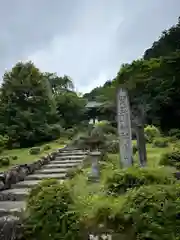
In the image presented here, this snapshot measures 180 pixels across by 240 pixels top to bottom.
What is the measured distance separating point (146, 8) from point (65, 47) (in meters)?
3.18

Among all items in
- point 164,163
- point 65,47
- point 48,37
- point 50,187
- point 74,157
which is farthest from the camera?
point 74,157

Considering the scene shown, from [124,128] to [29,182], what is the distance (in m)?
3.01

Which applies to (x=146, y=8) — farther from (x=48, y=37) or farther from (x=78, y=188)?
(x=78, y=188)

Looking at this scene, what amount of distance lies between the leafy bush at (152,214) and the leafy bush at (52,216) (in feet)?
1.92

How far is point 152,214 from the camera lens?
2.34 m

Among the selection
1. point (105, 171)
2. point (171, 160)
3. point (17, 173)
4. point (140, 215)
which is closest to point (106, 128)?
point (171, 160)

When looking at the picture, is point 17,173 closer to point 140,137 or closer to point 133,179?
point 140,137

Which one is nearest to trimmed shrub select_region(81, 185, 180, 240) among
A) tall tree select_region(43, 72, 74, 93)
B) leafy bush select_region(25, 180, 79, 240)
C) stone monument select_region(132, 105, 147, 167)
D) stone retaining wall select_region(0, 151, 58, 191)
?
leafy bush select_region(25, 180, 79, 240)

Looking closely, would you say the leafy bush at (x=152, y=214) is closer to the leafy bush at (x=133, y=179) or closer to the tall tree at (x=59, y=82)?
the leafy bush at (x=133, y=179)

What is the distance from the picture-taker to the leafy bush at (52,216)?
102 inches

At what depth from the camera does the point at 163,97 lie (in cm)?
1719

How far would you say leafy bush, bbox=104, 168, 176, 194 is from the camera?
3.27 metres

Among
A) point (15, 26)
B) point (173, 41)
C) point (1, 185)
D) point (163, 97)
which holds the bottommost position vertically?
point (1, 185)

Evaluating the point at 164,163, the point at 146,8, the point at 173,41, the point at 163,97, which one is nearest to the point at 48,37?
the point at 146,8
